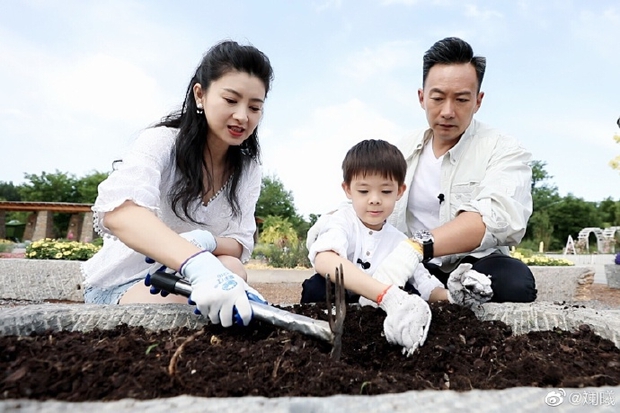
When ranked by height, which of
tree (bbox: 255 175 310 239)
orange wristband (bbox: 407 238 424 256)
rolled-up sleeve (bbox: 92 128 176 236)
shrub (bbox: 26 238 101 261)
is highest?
tree (bbox: 255 175 310 239)

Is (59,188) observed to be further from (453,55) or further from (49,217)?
(453,55)

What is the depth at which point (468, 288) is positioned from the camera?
6.07 feet

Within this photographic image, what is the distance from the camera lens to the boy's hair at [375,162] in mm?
2104

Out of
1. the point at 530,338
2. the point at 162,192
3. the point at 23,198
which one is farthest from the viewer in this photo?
the point at 23,198

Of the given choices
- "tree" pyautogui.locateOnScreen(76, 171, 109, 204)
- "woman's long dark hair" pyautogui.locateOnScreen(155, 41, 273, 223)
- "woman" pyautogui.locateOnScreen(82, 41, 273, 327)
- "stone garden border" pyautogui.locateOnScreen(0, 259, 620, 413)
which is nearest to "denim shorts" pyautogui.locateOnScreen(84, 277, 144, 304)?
"woman" pyautogui.locateOnScreen(82, 41, 273, 327)

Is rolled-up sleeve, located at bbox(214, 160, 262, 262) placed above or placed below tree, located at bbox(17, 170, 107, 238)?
below

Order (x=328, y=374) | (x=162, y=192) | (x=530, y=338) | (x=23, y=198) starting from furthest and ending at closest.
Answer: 1. (x=23, y=198)
2. (x=162, y=192)
3. (x=530, y=338)
4. (x=328, y=374)

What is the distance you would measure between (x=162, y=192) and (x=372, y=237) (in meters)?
0.93

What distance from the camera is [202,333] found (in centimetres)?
141

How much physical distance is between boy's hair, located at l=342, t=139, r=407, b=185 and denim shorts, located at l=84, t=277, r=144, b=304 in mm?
1074

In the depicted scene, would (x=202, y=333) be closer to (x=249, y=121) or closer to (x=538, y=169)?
(x=249, y=121)

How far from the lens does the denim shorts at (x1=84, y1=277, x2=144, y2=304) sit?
226cm

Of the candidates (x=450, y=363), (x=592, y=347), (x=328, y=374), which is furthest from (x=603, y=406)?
(x=592, y=347)

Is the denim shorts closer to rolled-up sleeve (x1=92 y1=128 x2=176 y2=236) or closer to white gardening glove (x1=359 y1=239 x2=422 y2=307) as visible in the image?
rolled-up sleeve (x1=92 y1=128 x2=176 y2=236)
